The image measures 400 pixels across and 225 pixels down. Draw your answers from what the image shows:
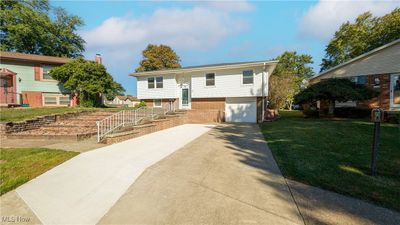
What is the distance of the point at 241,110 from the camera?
18.2m

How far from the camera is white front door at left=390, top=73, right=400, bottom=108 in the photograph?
14836 millimetres

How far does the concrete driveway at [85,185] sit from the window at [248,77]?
Answer: 12386mm

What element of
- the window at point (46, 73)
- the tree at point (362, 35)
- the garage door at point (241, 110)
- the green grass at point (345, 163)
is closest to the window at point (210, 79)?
the garage door at point (241, 110)

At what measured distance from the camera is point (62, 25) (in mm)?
31812

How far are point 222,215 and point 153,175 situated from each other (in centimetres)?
222

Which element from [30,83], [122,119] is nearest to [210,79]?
[122,119]

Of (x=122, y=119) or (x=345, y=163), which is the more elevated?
(x=122, y=119)

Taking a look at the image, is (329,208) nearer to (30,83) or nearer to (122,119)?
(122,119)

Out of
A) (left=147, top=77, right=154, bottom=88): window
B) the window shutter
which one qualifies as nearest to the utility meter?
(left=147, top=77, right=154, bottom=88): window

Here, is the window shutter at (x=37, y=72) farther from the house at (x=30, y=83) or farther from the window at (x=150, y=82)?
the window at (x=150, y=82)

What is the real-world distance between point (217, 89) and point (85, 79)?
463 inches

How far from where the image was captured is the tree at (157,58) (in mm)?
37906

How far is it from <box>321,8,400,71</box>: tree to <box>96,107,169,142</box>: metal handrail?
27388 millimetres

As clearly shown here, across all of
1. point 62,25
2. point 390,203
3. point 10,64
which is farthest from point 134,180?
point 62,25
